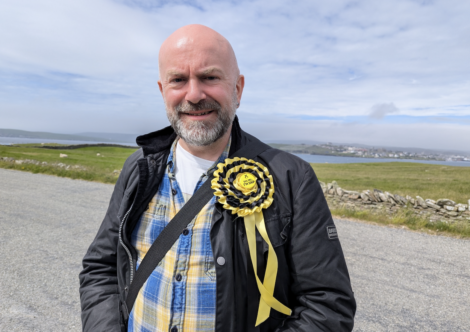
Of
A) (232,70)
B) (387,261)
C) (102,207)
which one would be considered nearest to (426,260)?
(387,261)

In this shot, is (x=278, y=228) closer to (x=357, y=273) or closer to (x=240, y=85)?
(x=240, y=85)

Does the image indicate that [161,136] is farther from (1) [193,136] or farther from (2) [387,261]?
(2) [387,261]

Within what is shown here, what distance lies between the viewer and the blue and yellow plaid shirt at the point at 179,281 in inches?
61.6

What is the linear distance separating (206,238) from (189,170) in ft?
1.54

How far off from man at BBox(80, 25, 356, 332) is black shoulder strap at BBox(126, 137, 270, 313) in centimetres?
3

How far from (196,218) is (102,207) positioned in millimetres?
8038

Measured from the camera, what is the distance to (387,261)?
16.9 ft

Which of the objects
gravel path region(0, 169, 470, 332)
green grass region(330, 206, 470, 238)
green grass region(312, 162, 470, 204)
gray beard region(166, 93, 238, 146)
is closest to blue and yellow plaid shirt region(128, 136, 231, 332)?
gray beard region(166, 93, 238, 146)

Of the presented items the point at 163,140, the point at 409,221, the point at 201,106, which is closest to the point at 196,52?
the point at 201,106

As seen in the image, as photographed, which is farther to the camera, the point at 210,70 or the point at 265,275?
the point at 210,70

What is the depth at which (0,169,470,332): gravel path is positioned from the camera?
3.57 m

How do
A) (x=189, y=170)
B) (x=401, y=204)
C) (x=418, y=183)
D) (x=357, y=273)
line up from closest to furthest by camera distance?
(x=189, y=170), (x=357, y=273), (x=401, y=204), (x=418, y=183)

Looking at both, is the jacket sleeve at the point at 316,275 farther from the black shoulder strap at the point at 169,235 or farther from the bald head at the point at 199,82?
the bald head at the point at 199,82

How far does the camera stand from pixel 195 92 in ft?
5.55
